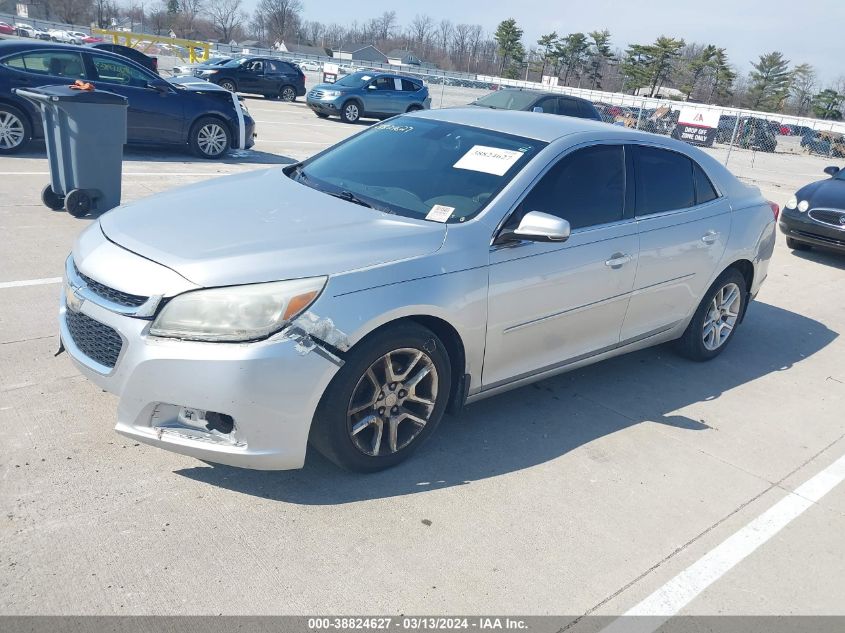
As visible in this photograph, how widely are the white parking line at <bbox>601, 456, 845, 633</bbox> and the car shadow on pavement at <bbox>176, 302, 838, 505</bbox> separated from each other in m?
0.72

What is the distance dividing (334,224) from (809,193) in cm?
860

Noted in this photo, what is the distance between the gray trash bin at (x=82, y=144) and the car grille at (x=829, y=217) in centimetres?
840

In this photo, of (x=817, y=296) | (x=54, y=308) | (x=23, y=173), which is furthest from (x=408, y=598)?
(x=23, y=173)

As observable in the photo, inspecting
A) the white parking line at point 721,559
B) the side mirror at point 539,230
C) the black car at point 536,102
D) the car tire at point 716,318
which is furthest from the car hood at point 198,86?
the white parking line at point 721,559

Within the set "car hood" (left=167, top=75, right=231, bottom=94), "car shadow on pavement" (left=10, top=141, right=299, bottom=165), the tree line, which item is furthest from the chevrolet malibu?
the tree line

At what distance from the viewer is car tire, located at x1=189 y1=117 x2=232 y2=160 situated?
11.3m

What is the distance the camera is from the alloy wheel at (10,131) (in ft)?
31.9

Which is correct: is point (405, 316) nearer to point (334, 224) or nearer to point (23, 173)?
point (334, 224)

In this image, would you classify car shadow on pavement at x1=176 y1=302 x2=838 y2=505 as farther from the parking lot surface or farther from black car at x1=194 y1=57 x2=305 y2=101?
black car at x1=194 y1=57 x2=305 y2=101

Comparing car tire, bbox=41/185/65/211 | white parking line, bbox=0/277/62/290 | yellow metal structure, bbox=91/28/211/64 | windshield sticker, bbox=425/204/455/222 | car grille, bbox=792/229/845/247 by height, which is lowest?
white parking line, bbox=0/277/62/290

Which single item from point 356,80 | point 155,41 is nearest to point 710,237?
point 356,80

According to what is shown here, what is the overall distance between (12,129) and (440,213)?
27.6ft

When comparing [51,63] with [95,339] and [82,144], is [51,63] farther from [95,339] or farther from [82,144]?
[95,339]

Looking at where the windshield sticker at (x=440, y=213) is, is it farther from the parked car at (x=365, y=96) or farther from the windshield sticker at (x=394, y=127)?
the parked car at (x=365, y=96)
